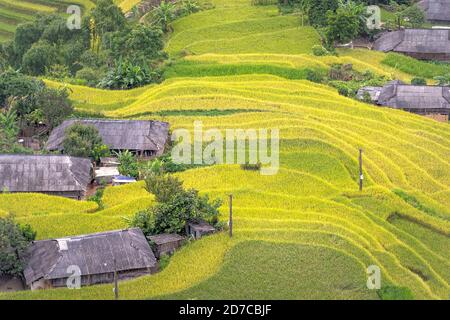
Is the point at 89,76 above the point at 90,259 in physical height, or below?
above

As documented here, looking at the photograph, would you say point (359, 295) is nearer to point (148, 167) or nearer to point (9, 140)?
point (148, 167)

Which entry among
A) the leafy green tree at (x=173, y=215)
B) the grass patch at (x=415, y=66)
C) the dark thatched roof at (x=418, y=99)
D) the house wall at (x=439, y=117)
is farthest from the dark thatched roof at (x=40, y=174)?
the grass patch at (x=415, y=66)

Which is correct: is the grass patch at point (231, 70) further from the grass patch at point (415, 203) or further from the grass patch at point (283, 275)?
the grass patch at point (283, 275)

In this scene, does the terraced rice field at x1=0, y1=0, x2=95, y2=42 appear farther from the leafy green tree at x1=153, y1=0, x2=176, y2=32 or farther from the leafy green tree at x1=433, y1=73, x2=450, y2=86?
the leafy green tree at x1=433, y1=73, x2=450, y2=86

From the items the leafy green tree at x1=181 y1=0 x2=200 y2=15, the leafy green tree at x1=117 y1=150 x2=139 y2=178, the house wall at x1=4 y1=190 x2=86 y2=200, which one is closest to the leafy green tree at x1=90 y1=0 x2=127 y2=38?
the leafy green tree at x1=181 y1=0 x2=200 y2=15

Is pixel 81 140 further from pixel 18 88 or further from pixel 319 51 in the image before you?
pixel 319 51

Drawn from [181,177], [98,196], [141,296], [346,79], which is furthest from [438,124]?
[141,296]

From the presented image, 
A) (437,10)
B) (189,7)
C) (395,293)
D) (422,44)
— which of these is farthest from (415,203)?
(189,7)
